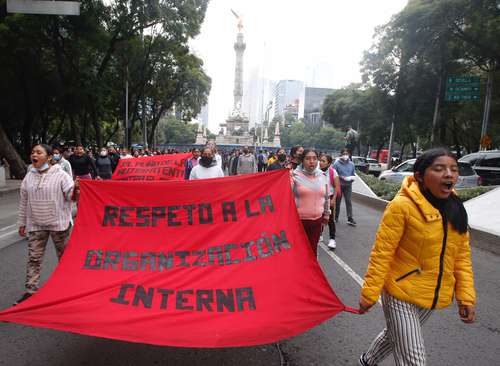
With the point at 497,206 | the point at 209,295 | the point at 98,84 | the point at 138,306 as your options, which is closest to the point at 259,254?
the point at 209,295

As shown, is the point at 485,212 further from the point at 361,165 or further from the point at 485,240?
the point at 361,165

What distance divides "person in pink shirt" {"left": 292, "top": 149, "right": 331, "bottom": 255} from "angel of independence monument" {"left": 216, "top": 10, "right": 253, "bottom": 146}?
72.4 m

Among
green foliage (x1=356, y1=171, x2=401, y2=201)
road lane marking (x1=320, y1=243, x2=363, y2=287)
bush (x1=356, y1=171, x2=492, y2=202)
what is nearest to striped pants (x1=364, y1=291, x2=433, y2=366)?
road lane marking (x1=320, y1=243, x2=363, y2=287)

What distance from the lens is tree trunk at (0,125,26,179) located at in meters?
16.0

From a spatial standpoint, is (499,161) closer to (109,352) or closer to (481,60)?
(481,60)

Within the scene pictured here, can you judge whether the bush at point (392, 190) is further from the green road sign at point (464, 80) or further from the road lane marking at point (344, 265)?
the green road sign at point (464, 80)

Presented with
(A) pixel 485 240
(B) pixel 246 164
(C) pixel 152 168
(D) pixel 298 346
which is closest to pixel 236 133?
(B) pixel 246 164

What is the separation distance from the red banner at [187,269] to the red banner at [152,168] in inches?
220

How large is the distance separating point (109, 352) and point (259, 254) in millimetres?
1407

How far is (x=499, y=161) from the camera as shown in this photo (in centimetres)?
1691

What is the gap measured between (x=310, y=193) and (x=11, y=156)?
51.8 ft

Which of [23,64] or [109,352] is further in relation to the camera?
[23,64]

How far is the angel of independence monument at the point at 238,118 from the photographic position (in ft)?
249

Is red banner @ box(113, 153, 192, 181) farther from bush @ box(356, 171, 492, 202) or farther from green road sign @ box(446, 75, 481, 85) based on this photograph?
green road sign @ box(446, 75, 481, 85)
